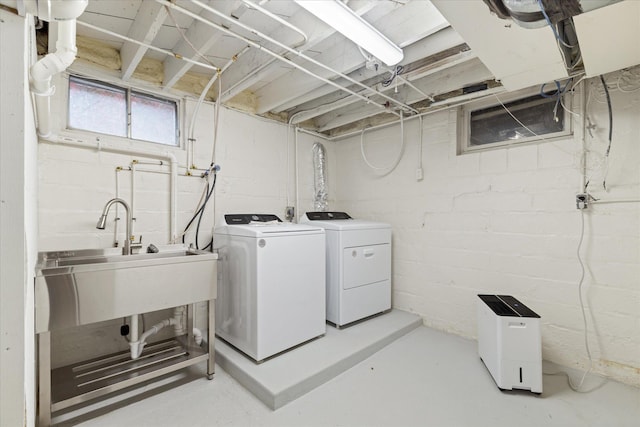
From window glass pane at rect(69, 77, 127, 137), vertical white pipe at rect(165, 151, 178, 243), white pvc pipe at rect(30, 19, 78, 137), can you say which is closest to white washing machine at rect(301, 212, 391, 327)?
vertical white pipe at rect(165, 151, 178, 243)

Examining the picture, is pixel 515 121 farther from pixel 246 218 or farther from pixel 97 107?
pixel 97 107

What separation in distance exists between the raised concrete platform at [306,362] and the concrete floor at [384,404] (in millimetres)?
52

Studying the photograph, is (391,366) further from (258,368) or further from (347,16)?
(347,16)

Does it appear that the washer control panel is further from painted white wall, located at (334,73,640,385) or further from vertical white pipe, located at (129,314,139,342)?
painted white wall, located at (334,73,640,385)

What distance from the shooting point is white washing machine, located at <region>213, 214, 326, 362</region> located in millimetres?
1891

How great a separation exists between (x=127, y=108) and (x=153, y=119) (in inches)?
7.2

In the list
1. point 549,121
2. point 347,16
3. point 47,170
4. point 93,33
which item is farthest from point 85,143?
point 549,121

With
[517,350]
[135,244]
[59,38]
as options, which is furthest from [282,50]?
[517,350]

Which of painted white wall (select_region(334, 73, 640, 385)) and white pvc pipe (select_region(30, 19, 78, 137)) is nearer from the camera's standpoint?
white pvc pipe (select_region(30, 19, 78, 137))

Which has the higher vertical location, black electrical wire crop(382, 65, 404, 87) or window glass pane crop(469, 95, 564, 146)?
black electrical wire crop(382, 65, 404, 87)

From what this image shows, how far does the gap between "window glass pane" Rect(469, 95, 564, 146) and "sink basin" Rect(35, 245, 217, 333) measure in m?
2.38

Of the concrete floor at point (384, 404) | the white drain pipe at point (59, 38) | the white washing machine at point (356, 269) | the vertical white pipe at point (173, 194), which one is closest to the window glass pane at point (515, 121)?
the white washing machine at point (356, 269)

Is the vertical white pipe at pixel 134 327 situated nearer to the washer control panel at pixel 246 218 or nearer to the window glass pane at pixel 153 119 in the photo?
the washer control panel at pixel 246 218

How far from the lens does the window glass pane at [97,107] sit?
1.90 m
